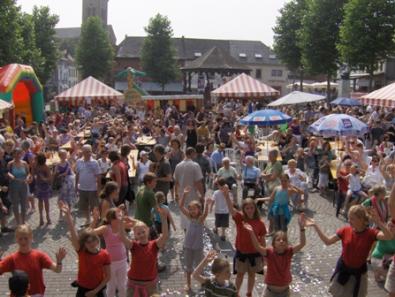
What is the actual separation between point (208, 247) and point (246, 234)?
2.65 m

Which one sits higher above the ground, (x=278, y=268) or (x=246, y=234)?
(x=246, y=234)

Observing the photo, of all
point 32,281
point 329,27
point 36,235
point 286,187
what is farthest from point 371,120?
point 329,27

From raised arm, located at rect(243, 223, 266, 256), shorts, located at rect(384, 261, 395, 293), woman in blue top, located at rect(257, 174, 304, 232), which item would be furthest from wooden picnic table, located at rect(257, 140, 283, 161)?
shorts, located at rect(384, 261, 395, 293)

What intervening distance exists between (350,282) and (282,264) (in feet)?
2.58

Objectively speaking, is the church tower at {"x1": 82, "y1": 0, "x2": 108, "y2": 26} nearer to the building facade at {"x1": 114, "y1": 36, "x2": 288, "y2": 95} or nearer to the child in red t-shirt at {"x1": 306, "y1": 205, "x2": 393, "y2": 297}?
the building facade at {"x1": 114, "y1": 36, "x2": 288, "y2": 95}

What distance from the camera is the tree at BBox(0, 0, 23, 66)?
29.8 metres

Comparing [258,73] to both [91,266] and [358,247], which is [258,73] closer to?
[358,247]

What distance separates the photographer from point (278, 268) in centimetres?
568

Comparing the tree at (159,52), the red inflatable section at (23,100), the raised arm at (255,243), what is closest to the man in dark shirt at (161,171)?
the raised arm at (255,243)

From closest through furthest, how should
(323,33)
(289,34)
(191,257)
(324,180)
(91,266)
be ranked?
(91,266) → (191,257) → (324,180) → (323,33) → (289,34)

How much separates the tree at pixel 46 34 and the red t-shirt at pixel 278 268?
4713cm

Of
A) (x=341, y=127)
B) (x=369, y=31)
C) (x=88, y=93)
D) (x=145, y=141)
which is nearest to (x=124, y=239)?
(x=341, y=127)

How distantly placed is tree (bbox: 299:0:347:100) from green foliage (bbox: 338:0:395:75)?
585cm

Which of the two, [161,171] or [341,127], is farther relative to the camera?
[341,127]
